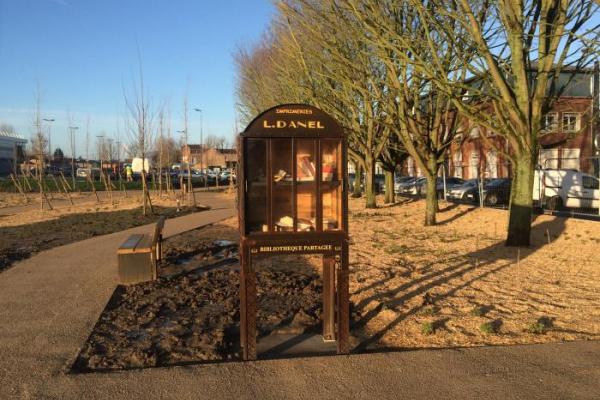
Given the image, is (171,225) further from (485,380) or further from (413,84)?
(485,380)

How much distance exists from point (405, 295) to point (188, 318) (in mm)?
2785

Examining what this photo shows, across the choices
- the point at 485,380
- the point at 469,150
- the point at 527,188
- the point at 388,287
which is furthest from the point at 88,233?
the point at 469,150

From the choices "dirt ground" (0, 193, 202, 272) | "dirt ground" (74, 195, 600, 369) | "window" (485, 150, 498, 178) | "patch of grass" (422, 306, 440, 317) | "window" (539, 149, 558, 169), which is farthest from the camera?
"window" (485, 150, 498, 178)

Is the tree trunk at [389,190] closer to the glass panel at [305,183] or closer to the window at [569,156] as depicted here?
the window at [569,156]

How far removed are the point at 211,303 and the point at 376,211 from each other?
14.0 m

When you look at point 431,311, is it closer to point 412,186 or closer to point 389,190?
point 389,190

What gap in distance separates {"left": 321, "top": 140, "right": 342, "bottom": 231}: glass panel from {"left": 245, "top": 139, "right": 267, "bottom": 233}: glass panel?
1.77ft

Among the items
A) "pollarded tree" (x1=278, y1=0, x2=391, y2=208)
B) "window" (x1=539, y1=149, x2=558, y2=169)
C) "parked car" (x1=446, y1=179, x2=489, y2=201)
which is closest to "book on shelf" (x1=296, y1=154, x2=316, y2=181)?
"pollarded tree" (x1=278, y1=0, x2=391, y2=208)

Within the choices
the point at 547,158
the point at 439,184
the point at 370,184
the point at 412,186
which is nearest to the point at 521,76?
the point at 370,184

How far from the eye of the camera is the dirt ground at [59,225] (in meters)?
11.5

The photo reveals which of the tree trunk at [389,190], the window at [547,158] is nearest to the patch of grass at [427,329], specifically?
the window at [547,158]

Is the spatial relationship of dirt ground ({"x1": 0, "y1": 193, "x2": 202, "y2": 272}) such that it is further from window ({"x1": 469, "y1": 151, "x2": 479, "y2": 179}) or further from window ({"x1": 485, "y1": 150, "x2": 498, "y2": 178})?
window ({"x1": 469, "y1": 151, "x2": 479, "y2": 179})

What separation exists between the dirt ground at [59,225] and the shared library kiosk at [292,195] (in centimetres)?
633

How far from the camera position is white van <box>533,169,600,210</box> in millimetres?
20625
